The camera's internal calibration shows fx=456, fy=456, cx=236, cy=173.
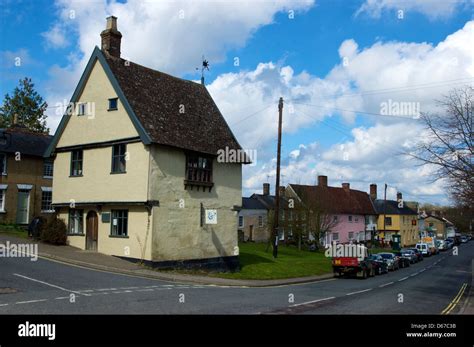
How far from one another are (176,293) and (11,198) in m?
24.4

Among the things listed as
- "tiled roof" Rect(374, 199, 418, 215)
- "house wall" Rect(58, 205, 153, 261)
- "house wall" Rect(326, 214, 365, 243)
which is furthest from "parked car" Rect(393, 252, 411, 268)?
"tiled roof" Rect(374, 199, 418, 215)

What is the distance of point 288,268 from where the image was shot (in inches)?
1185

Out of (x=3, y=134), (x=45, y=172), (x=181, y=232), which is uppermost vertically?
(x=3, y=134)

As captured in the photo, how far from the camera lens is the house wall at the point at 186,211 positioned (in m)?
23.0

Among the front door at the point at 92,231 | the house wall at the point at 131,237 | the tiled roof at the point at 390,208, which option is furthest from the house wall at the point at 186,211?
the tiled roof at the point at 390,208

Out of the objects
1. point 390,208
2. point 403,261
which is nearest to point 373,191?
point 390,208

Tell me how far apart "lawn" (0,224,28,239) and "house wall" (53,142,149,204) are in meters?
3.33

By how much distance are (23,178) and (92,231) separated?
45.4 ft

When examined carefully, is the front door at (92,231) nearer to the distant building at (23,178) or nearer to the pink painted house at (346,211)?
the distant building at (23,178)

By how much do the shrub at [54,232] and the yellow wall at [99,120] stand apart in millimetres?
4788

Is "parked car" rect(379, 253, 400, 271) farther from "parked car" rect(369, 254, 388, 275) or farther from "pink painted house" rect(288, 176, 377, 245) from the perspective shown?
"pink painted house" rect(288, 176, 377, 245)
